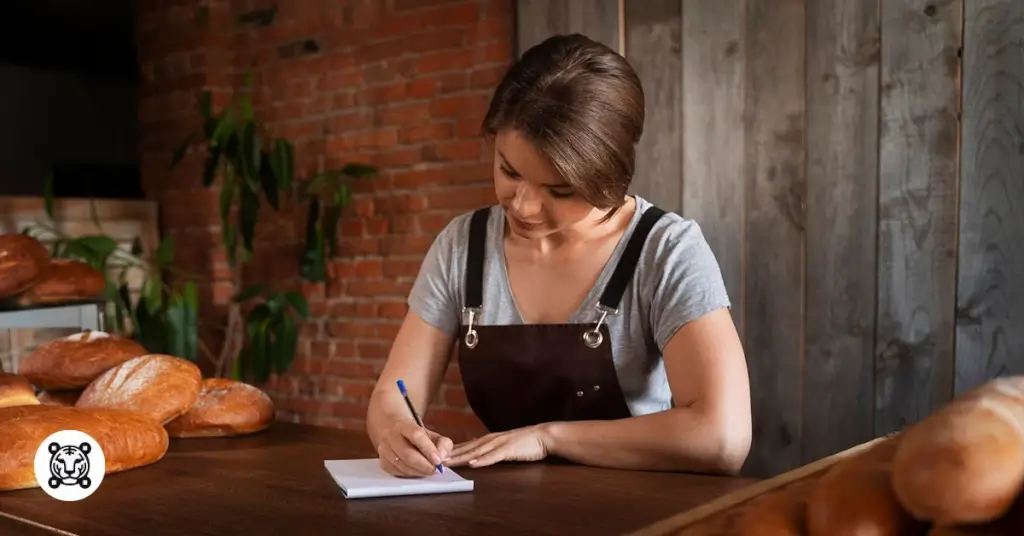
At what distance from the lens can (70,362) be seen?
1.55m

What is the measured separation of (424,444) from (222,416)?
50cm

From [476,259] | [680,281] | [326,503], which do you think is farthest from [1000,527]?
[476,259]

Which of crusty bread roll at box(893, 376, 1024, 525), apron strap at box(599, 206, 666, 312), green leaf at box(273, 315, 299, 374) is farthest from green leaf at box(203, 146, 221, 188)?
crusty bread roll at box(893, 376, 1024, 525)

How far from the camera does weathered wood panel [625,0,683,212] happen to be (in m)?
2.44

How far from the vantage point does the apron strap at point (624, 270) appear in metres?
1.55

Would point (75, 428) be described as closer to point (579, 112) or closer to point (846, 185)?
point (579, 112)

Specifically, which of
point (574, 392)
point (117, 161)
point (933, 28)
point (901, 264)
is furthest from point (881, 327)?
point (117, 161)

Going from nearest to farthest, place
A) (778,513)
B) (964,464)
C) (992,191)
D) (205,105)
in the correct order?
1. (964,464)
2. (778,513)
3. (992,191)
4. (205,105)

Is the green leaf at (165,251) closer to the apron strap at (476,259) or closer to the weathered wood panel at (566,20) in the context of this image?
the weathered wood panel at (566,20)

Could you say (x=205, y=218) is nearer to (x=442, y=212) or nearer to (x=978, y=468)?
(x=442, y=212)

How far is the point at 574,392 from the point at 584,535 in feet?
2.22

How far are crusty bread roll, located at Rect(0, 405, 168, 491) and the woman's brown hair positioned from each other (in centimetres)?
73

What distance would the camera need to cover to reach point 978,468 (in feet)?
1.50

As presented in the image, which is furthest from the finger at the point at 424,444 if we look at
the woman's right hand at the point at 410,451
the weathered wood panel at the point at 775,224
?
the weathered wood panel at the point at 775,224
